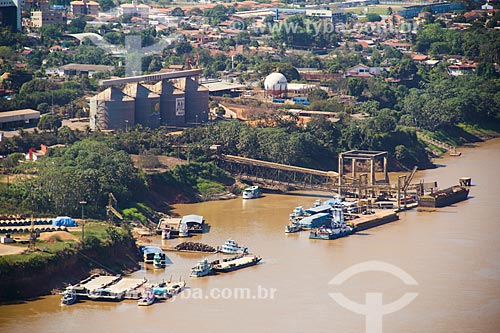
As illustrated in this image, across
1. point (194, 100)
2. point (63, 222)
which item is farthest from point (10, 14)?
point (63, 222)

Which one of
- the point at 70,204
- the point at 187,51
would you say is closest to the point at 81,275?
the point at 70,204

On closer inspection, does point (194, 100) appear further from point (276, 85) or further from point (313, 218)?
point (313, 218)

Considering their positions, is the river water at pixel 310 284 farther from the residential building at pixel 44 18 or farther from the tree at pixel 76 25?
the residential building at pixel 44 18

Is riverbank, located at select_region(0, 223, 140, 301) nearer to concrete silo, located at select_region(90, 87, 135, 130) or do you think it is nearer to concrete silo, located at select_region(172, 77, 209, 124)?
concrete silo, located at select_region(90, 87, 135, 130)

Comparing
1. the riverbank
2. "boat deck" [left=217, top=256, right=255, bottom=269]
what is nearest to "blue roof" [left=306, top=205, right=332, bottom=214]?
"boat deck" [left=217, top=256, right=255, bottom=269]

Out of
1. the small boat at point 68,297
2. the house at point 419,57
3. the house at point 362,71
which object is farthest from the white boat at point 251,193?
the house at point 419,57

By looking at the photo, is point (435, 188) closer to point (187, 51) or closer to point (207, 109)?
point (207, 109)

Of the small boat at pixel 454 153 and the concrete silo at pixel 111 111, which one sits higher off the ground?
the concrete silo at pixel 111 111
